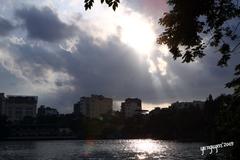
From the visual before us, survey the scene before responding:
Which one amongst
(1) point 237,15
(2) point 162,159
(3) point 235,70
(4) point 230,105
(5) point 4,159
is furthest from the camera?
(5) point 4,159

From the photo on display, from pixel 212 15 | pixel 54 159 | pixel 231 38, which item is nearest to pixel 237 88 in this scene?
pixel 231 38

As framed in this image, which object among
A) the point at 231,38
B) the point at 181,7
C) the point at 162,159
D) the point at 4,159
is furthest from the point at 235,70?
the point at 4,159

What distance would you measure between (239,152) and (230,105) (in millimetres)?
2273

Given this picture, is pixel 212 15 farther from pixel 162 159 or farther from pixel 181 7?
pixel 162 159

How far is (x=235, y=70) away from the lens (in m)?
19.7

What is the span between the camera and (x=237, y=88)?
18.9 metres

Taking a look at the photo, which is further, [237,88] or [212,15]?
[237,88]

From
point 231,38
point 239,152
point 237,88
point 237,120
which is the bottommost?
point 239,152

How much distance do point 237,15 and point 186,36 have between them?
2092mm

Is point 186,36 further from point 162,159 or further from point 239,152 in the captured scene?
point 162,159

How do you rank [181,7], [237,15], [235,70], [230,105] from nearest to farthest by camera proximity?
[181,7], [237,15], [230,105], [235,70]

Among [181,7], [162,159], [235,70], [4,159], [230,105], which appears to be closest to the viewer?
[181,7]

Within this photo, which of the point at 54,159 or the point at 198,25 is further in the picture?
the point at 54,159

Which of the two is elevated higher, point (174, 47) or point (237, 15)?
point (237, 15)
